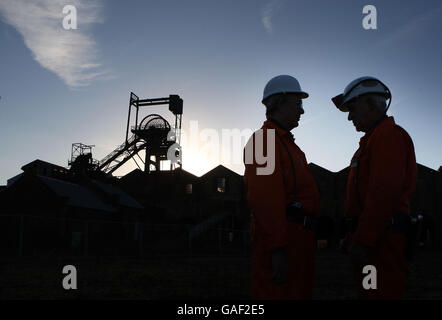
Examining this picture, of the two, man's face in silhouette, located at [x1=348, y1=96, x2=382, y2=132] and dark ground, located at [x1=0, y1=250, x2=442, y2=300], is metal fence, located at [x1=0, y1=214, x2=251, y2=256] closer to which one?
dark ground, located at [x1=0, y1=250, x2=442, y2=300]

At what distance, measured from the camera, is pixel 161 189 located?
43.6m

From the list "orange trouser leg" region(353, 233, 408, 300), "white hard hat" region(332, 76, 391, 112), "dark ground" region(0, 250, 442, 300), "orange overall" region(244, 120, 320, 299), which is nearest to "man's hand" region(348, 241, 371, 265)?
"orange trouser leg" region(353, 233, 408, 300)

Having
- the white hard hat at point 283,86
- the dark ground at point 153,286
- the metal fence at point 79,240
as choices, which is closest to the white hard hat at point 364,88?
the white hard hat at point 283,86

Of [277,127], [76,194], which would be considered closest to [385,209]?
[277,127]

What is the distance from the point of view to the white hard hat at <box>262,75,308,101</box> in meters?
3.22

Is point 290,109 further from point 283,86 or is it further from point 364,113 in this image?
point 364,113

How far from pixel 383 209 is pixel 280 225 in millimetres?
758

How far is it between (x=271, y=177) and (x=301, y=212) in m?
0.38

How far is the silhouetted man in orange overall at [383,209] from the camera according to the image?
267cm

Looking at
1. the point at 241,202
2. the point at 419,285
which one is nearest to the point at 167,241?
the point at 241,202

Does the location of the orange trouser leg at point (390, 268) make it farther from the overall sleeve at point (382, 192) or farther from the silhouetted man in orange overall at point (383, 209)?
the overall sleeve at point (382, 192)

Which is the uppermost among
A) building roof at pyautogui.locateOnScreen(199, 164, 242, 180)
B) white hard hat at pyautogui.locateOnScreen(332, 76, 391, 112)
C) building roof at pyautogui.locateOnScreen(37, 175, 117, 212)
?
building roof at pyautogui.locateOnScreen(199, 164, 242, 180)

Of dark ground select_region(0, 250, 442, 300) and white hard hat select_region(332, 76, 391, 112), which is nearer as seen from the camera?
white hard hat select_region(332, 76, 391, 112)
